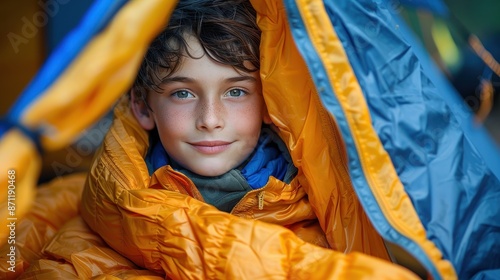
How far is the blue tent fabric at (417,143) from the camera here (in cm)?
111

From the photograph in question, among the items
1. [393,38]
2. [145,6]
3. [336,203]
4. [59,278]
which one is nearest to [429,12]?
[393,38]

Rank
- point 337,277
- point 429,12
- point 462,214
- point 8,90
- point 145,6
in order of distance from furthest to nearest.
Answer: point 8,90 < point 429,12 < point 462,214 < point 337,277 < point 145,6

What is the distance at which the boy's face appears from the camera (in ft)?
4.47

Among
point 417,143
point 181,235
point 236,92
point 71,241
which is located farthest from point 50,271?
point 417,143

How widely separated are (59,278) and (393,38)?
0.81m

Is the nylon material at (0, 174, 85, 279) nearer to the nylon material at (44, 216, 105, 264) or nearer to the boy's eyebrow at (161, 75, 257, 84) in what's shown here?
the nylon material at (44, 216, 105, 264)

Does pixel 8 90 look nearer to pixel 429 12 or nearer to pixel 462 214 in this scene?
pixel 429 12

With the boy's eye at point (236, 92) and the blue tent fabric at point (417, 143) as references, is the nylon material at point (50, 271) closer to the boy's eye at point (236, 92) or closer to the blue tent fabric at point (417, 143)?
the boy's eye at point (236, 92)

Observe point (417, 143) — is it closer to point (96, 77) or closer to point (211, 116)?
point (211, 116)

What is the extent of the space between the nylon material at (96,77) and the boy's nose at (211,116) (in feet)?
1.57

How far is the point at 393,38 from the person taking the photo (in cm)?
120

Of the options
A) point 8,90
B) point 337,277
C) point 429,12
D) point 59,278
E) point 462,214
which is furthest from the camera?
point 8,90

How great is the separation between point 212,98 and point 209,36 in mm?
142

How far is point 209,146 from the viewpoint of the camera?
1.39 metres
